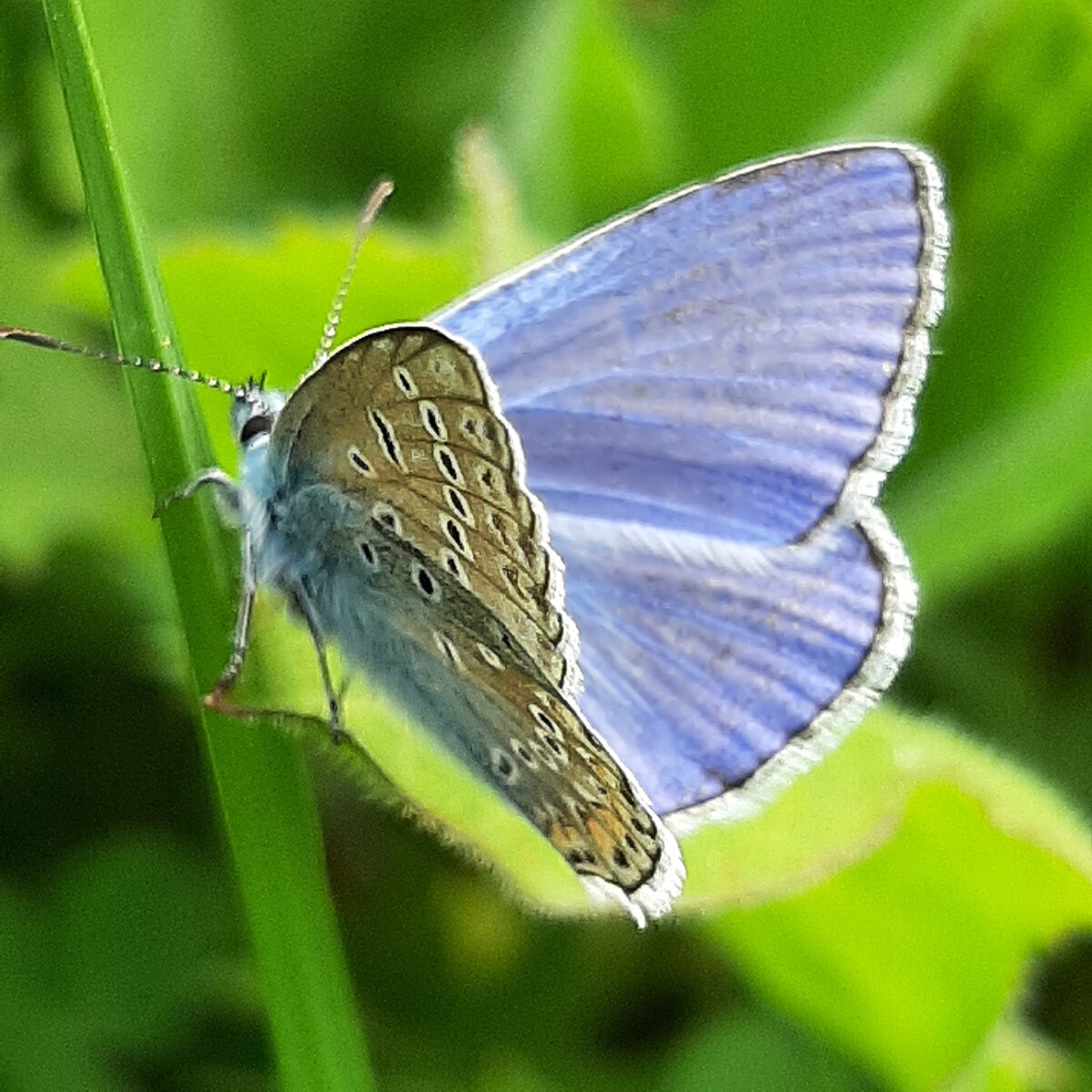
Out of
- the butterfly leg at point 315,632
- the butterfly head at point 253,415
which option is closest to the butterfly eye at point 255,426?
the butterfly head at point 253,415

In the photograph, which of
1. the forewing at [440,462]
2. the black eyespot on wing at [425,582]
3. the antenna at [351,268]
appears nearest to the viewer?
the forewing at [440,462]

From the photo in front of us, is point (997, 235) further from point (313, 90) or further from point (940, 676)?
point (313, 90)

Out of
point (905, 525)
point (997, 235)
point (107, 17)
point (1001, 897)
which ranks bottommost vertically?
point (1001, 897)

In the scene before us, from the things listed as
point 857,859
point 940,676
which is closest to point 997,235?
point 940,676

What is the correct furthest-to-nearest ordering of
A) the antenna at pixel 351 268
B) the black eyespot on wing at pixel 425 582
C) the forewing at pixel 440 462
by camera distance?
1. the antenna at pixel 351 268
2. the black eyespot on wing at pixel 425 582
3. the forewing at pixel 440 462

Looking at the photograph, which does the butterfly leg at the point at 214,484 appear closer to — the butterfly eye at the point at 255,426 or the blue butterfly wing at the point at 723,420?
the butterfly eye at the point at 255,426

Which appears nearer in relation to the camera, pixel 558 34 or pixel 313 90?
pixel 558 34

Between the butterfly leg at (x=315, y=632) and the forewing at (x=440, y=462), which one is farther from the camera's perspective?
the butterfly leg at (x=315, y=632)

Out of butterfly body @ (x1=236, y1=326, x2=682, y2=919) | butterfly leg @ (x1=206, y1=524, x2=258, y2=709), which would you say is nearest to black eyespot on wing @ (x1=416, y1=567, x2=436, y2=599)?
butterfly body @ (x1=236, y1=326, x2=682, y2=919)
